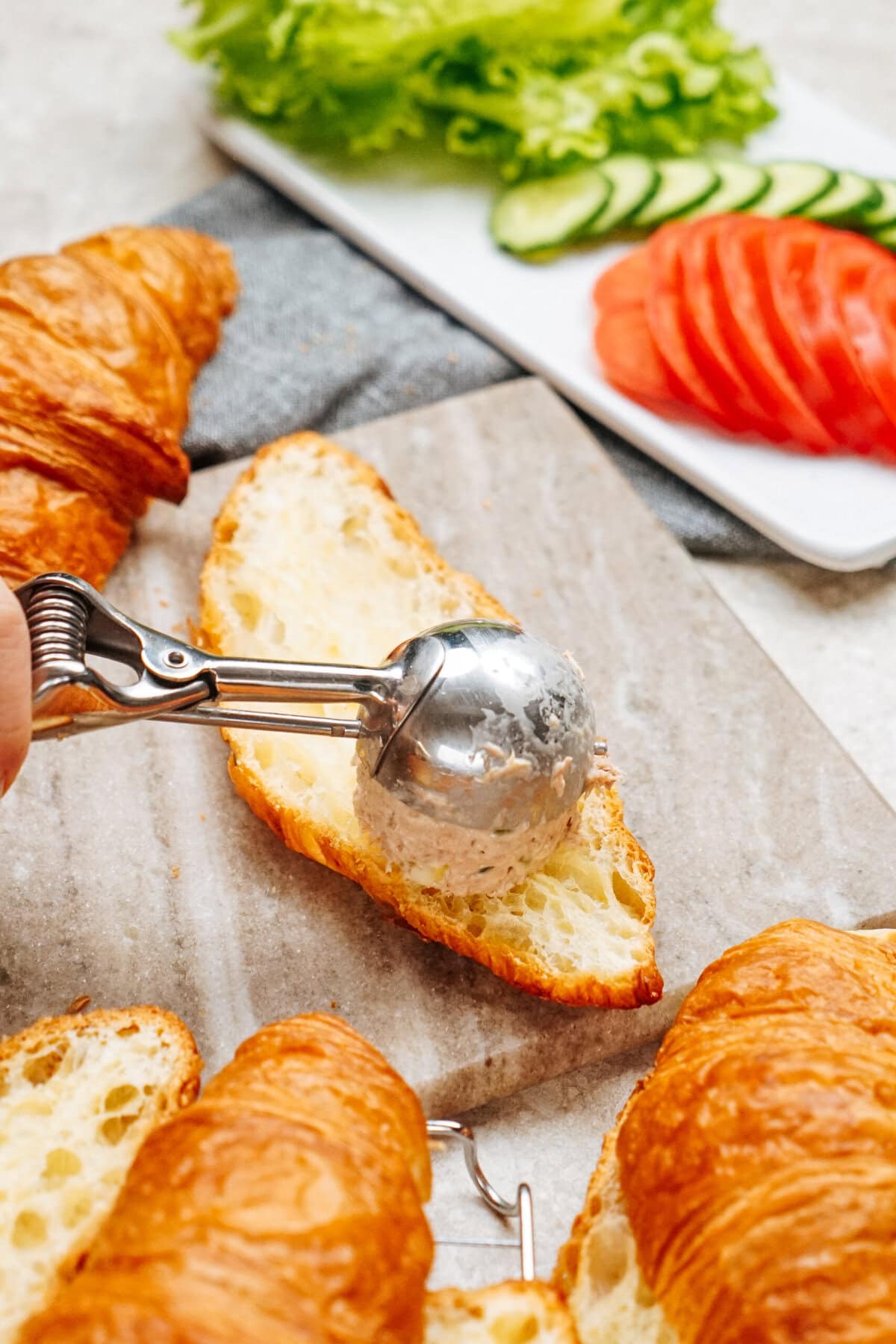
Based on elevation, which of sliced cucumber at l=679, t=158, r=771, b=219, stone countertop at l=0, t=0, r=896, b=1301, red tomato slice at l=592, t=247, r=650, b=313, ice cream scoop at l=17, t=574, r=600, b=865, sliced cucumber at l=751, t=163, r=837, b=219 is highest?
sliced cucumber at l=751, t=163, r=837, b=219

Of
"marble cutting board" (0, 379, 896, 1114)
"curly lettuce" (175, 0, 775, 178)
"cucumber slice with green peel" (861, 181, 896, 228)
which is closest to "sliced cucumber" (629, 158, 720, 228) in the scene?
"curly lettuce" (175, 0, 775, 178)

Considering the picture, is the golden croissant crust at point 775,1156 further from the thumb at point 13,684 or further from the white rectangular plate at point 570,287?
the white rectangular plate at point 570,287

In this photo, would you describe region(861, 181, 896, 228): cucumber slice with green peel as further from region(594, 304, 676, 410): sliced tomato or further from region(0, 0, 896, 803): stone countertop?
region(0, 0, 896, 803): stone countertop

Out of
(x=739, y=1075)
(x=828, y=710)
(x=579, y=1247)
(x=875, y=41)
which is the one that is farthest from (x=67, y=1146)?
(x=875, y=41)

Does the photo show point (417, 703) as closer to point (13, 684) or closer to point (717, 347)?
point (13, 684)

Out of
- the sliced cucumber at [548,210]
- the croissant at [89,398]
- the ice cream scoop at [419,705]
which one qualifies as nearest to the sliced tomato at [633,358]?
the sliced cucumber at [548,210]

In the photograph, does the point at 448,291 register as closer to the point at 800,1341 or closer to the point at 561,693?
the point at 561,693

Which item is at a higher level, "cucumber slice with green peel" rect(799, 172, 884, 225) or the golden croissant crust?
"cucumber slice with green peel" rect(799, 172, 884, 225)

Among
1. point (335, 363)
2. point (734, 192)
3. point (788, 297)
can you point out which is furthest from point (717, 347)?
point (335, 363)
